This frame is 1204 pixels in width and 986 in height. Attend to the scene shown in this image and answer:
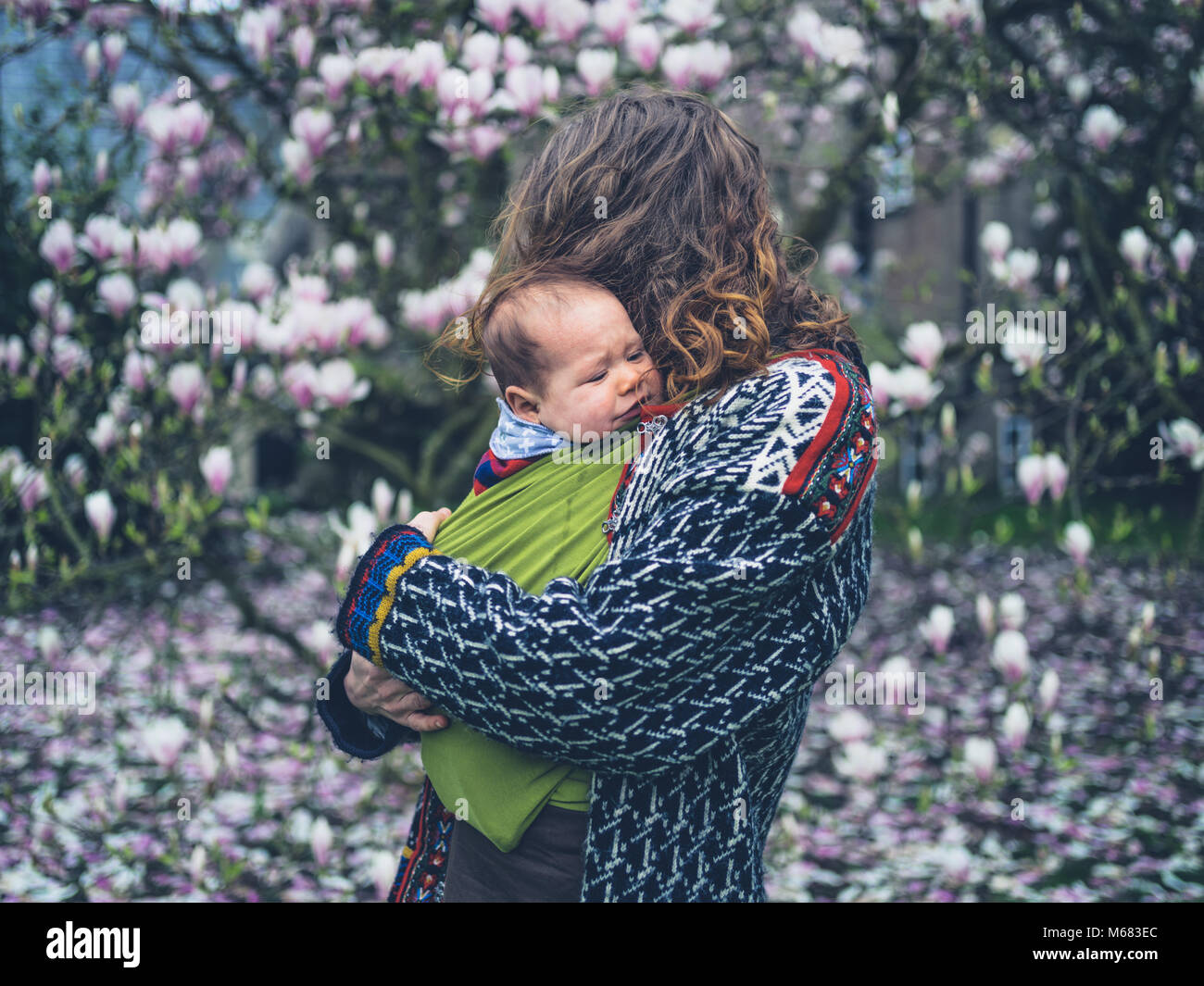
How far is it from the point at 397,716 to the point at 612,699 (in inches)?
14.1

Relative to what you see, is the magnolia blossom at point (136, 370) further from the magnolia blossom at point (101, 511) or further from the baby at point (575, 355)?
the baby at point (575, 355)

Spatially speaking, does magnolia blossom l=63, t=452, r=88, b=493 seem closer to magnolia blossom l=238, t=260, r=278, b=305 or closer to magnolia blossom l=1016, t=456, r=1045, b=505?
magnolia blossom l=238, t=260, r=278, b=305

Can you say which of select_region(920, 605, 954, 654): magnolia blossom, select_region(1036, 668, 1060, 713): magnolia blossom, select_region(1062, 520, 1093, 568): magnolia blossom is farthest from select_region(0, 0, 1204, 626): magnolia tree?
select_region(1036, 668, 1060, 713): magnolia blossom

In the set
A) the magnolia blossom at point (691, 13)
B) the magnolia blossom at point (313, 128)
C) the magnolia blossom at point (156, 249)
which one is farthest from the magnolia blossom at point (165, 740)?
the magnolia blossom at point (691, 13)

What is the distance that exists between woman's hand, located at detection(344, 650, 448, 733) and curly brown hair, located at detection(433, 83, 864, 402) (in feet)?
1.69

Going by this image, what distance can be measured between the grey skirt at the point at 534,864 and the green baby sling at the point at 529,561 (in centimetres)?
2

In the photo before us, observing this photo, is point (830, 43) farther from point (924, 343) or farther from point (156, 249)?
point (156, 249)

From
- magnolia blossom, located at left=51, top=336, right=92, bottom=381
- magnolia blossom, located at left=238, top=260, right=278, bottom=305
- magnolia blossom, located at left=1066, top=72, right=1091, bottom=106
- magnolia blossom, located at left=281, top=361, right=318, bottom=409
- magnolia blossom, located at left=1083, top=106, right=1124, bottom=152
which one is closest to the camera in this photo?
magnolia blossom, located at left=281, top=361, right=318, bottom=409

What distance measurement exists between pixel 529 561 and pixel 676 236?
→ 1.50ft

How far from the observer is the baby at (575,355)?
1.27 metres

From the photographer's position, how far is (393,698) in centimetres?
134

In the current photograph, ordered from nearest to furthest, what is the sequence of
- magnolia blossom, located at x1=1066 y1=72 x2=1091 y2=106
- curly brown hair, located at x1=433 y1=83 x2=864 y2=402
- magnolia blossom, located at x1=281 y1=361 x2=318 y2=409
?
curly brown hair, located at x1=433 y1=83 x2=864 y2=402 < magnolia blossom, located at x1=281 y1=361 x2=318 y2=409 < magnolia blossom, located at x1=1066 y1=72 x2=1091 y2=106

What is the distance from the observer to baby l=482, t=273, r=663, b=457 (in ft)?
4.17

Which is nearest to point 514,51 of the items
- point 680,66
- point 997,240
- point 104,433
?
point 680,66
